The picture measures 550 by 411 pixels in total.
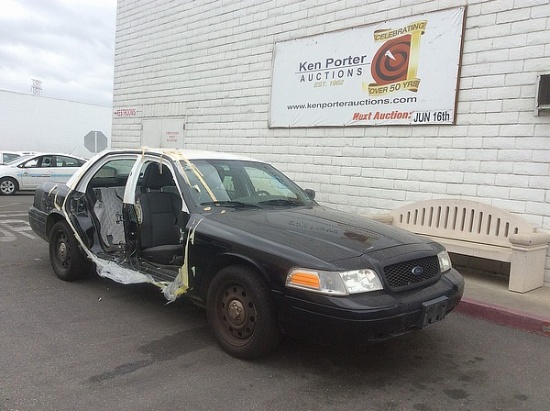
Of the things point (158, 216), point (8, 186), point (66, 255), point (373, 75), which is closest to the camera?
point (158, 216)

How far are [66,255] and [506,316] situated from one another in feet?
15.9

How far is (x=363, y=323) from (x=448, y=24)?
16.8ft

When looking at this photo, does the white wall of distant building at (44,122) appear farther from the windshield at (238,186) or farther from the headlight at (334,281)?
the headlight at (334,281)

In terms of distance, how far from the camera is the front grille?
3.40 m

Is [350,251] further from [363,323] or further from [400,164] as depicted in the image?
[400,164]

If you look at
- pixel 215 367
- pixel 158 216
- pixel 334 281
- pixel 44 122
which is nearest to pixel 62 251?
pixel 158 216

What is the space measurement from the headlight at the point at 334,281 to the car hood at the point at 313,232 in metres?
0.13

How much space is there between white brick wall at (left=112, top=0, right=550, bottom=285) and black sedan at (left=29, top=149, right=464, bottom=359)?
264 centimetres

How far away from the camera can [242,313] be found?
362 centimetres

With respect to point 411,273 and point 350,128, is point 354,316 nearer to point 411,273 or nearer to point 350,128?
point 411,273

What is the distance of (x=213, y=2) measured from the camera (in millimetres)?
10328

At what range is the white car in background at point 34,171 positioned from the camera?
1543cm

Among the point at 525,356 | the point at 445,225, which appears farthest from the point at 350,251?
the point at 445,225

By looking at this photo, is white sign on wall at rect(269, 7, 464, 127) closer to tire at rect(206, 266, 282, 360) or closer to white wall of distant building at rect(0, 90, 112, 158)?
tire at rect(206, 266, 282, 360)
